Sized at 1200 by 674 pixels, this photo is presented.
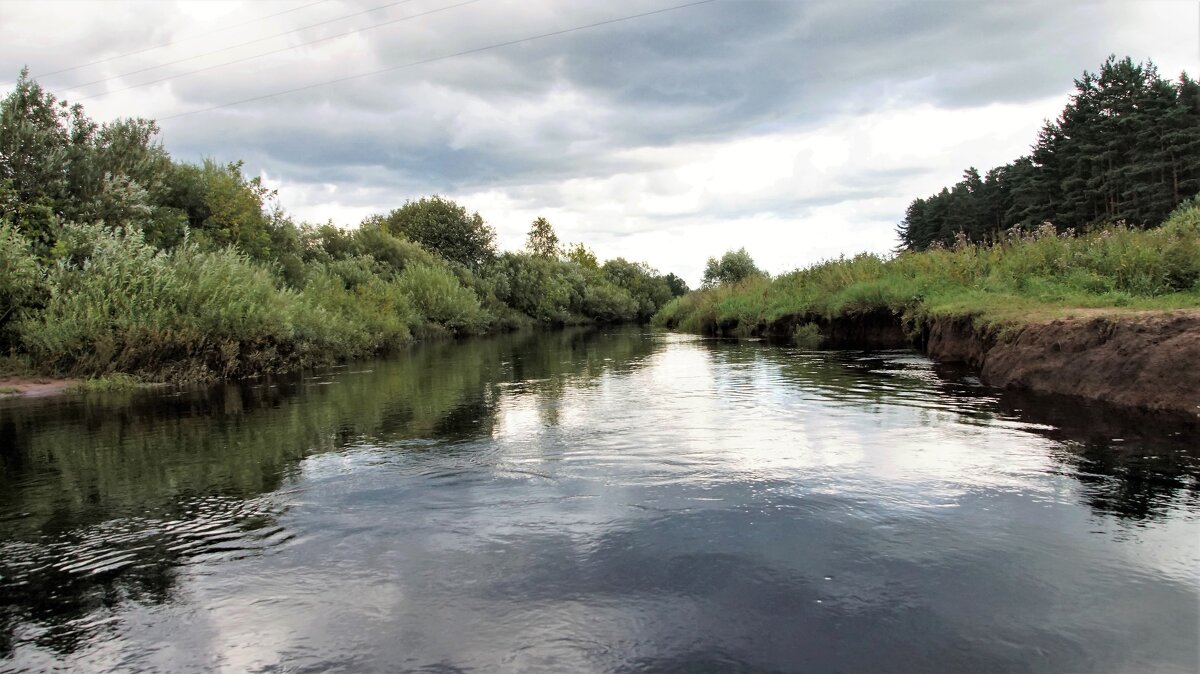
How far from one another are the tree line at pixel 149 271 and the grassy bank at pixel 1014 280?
59.0ft

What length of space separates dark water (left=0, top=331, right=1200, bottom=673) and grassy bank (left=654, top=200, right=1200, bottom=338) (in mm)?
4558

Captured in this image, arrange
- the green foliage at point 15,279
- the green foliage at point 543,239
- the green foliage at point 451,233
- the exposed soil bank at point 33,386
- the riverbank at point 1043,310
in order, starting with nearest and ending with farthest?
the riverbank at point 1043,310 < the exposed soil bank at point 33,386 < the green foliage at point 15,279 < the green foliage at point 451,233 < the green foliage at point 543,239

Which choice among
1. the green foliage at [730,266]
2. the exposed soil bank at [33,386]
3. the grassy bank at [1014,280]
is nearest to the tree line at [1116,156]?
the grassy bank at [1014,280]

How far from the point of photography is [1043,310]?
44.2 feet

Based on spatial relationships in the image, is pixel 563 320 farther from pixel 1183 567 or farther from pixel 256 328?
pixel 1183 567

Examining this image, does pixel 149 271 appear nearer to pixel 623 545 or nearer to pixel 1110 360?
pixel 623 545

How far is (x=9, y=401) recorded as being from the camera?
15430mm

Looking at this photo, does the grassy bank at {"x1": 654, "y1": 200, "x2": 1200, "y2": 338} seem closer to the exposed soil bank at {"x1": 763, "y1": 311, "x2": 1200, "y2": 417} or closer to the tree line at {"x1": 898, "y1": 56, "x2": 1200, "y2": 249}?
the exposed soil bank at {"x1": 763, "y1": 311, "x2": 1200, "y2": 417}

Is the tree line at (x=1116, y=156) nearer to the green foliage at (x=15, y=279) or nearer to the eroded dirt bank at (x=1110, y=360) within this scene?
the eroded dirt bank at (x=1110, y=360)

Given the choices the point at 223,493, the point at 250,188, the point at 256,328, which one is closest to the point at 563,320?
the point at 250,188

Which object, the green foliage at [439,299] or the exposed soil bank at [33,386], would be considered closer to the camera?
the exposed soil bank at [33,386]

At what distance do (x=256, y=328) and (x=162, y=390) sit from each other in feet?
13.1

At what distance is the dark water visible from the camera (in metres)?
4.03

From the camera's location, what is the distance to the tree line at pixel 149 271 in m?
18.4
